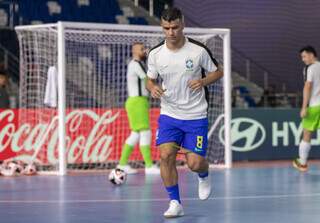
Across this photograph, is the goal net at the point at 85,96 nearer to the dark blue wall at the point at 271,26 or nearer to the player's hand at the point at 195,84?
the player's hand at the point at 195,84

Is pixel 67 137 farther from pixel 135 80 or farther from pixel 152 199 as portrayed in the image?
pixel 152 199

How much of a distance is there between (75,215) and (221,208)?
146 centimetres

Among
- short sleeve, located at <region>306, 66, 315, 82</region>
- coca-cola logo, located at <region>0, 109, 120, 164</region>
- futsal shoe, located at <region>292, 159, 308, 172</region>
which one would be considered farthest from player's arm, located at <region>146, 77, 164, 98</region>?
coca-cola logo, located at <region>0, 109, 120, 164</region>

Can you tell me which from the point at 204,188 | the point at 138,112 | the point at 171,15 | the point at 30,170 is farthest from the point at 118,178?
the point at 171,15

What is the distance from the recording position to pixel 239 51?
2453cm

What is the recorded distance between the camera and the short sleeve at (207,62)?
8.20 meters

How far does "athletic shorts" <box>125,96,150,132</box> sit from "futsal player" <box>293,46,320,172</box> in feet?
8.18

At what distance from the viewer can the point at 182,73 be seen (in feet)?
26.7

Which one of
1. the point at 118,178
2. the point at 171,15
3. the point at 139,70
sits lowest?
the point at 118,178

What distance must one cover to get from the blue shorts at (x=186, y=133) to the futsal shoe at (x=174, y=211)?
56cm

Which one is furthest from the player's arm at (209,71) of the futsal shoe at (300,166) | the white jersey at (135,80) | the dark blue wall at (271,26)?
the dark blue wall at (271,26)

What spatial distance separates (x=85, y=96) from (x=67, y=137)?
4.38 feet

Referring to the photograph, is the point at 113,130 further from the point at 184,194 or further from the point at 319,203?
the point at 319,203

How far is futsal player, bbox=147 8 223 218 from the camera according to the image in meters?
8.14
